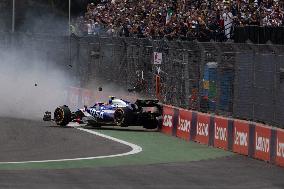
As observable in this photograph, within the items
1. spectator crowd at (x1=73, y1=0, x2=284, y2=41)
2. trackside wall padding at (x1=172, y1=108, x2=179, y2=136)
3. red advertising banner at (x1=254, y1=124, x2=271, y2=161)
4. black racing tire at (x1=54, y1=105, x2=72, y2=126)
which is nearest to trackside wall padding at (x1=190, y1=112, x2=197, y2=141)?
trackside wall padding at (x1=172, y1=108, x2=179, y2=136)

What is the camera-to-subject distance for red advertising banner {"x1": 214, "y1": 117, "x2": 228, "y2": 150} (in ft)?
61.3

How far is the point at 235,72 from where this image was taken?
19.3 metres

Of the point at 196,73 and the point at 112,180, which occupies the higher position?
the point at 196,73

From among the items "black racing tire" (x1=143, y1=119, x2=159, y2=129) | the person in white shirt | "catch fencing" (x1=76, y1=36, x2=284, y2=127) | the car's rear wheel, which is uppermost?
the person in white shirt

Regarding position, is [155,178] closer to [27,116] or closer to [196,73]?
[196,73]

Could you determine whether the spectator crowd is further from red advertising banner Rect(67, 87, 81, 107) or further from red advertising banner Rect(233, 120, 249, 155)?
red advertising banner Rect(233, 120, 249, 155)

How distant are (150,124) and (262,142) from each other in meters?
6.86

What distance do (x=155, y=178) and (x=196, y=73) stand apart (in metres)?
8.73

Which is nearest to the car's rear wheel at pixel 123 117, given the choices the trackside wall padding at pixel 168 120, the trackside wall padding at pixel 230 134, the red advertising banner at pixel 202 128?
the trackside wall padding at pixel 168 120

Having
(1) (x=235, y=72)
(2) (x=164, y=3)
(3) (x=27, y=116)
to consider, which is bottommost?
(3) (x=27, y=116)

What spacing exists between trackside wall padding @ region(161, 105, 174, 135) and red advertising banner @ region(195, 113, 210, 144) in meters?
1.98

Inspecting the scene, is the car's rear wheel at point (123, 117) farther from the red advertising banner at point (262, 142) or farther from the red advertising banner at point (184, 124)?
the red advertising banner at point (262, 142)

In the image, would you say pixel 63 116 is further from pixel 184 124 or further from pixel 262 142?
pixel 262 142

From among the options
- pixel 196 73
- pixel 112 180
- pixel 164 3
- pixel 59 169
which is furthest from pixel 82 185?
pixel 164 3
